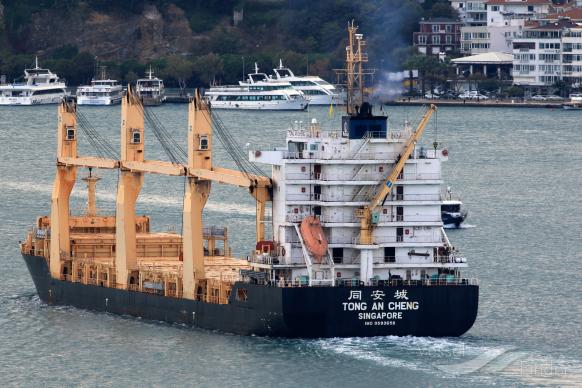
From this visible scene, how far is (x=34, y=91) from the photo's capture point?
176 m

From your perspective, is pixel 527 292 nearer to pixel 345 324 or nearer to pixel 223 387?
pixel 345 324

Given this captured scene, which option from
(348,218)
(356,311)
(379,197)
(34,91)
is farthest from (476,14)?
(356,311)

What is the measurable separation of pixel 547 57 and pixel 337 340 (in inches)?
5020

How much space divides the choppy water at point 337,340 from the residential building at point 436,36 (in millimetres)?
83781

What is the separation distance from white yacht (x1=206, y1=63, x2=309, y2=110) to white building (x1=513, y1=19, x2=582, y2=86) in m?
18.4

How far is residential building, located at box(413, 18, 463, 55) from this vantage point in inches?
7579

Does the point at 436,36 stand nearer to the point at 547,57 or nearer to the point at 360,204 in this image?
the point at 547,57

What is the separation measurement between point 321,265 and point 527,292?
11.1 metres

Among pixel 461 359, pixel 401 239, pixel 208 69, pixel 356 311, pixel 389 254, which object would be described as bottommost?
pixel 461 359

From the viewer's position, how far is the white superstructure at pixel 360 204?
2333 inches

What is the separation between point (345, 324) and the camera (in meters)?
→ 58.4

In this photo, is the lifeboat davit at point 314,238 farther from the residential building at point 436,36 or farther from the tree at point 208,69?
the residential building at point 436,36

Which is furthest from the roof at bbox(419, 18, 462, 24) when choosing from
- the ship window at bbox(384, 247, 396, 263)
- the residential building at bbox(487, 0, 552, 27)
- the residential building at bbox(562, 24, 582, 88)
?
the ship window at bbox(384, 247, 396, 263)

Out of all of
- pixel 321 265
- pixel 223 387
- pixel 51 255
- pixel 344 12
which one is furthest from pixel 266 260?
pixel 344 12
